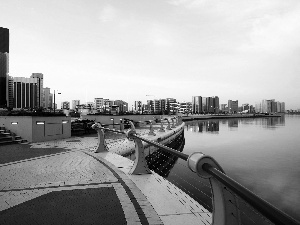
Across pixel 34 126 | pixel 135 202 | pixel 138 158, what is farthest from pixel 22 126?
pixel 135 202

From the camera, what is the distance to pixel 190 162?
2.47 meters

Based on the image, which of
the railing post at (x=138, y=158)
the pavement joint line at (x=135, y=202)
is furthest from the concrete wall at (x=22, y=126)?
the railing post at (x=138, y=158)

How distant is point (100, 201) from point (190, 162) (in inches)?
138

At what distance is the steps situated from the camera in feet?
55.5

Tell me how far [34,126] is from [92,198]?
48.8 feet

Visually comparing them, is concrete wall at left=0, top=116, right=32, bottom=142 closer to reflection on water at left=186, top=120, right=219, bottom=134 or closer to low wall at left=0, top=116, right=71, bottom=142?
low wall at left=0, top=116, right=71, bottom=142

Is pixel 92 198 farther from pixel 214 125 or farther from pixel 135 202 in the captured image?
pixel 214 125

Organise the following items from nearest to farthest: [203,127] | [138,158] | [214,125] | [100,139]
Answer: [138,158] < [100,139] < [203,127] < [214,125]

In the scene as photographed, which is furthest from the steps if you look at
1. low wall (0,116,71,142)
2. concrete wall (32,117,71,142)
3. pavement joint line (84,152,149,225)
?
pavement joint line (84,152,149,225)

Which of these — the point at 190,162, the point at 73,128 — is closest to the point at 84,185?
the point at 190,162

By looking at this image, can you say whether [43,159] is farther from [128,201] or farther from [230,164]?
[230,164]

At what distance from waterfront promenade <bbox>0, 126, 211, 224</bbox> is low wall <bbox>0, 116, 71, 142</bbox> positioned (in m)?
10.5

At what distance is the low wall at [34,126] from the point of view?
714 inches

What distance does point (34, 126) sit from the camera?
59.7 ft
